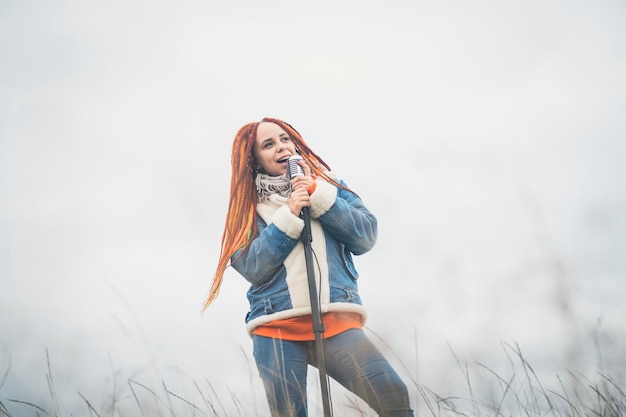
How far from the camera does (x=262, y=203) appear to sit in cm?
273

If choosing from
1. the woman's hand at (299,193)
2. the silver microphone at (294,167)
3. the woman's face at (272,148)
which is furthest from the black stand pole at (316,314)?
the woman's face at (272,148)

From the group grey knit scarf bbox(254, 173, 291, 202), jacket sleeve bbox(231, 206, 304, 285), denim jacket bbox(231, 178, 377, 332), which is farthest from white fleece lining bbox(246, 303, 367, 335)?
grey knit scarf bbox(254, 173, 291, 202)

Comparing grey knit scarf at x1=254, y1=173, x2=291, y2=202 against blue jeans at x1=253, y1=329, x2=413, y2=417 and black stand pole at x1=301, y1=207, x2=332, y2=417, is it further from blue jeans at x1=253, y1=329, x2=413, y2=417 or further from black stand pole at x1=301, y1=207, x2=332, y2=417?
blue jeans at x1=253, y1=329, x2=413, y2=417

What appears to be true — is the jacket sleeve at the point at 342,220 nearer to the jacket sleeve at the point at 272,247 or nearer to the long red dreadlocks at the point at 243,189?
the jacket sleeve at the point at 272,247

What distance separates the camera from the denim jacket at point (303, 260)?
7.76 ft

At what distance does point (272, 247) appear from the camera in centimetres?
239

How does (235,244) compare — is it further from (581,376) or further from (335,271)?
(581,376)

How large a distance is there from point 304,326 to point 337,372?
236 millimetres

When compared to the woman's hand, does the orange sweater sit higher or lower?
lower

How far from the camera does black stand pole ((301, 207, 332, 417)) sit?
2104 mm

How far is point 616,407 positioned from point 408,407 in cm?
66

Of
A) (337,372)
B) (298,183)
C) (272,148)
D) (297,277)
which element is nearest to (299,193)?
(298,183)

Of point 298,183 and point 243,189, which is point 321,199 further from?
point 243,189

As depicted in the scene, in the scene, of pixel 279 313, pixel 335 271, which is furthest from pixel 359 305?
pixel 279 313
